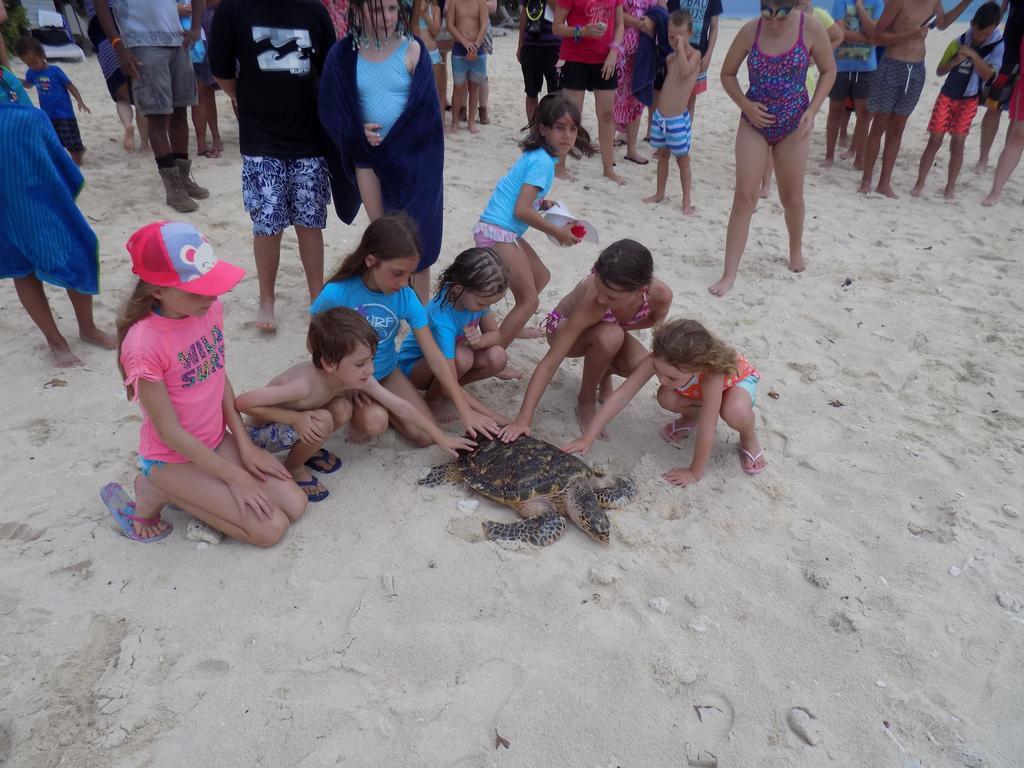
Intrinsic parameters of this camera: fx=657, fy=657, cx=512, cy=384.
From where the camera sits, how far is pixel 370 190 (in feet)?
10.7

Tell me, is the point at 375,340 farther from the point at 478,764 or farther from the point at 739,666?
the point at 739,666

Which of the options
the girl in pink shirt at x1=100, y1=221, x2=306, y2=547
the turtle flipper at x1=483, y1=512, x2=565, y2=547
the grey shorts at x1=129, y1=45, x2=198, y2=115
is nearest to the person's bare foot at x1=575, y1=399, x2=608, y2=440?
the turtle flipper at x1=483, y1=512, x2=565, y2=547

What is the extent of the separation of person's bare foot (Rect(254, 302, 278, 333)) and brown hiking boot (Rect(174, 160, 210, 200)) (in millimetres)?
2046

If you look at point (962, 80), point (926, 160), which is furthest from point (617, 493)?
point (962, 80)

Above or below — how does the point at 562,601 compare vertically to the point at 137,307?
below

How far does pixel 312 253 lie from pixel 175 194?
1968mm

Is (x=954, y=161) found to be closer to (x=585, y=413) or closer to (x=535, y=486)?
(x=585, y=413)

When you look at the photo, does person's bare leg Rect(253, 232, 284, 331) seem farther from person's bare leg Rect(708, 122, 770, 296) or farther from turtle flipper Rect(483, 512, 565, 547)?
person's bare leg Rect(708, 122, 770, 296)

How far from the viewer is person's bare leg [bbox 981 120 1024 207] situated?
5.59 metres

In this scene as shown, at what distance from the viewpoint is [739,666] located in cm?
192

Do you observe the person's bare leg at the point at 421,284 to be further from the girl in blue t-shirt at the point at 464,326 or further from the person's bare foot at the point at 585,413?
the person's bare foot at the point at 585,413

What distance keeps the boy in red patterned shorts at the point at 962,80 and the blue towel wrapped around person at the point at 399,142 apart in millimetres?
4972

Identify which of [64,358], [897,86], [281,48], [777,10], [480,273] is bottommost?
[64,358]

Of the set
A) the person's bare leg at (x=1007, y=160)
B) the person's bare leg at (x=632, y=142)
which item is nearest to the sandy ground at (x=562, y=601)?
the person's bare leg at (x=1007, y=160)
